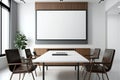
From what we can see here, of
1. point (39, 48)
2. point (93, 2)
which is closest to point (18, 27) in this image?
point (39, 48)

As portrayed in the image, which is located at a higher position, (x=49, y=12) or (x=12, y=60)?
(x=49, y=12)

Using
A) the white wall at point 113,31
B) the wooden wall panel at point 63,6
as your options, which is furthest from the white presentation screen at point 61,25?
the white wall at point 113,31

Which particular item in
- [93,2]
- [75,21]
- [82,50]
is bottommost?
[82,50]

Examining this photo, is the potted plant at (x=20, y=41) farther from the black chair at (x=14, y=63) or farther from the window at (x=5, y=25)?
the black chair at (x=14, y=63)

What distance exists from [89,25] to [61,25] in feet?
4.60

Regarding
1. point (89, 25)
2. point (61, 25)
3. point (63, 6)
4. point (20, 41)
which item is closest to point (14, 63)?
point (20, 41)

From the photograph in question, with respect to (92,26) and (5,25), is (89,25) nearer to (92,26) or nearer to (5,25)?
(92,26)

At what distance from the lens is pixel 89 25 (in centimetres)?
905

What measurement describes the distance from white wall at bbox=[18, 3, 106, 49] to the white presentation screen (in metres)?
0.32

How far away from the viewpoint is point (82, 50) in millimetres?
8773

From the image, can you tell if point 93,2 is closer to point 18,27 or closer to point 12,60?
point 18,27

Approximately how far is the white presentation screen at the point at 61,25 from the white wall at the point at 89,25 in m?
0.32

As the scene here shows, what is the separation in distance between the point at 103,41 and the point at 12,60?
236 inches

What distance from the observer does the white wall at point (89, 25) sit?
356 inches
